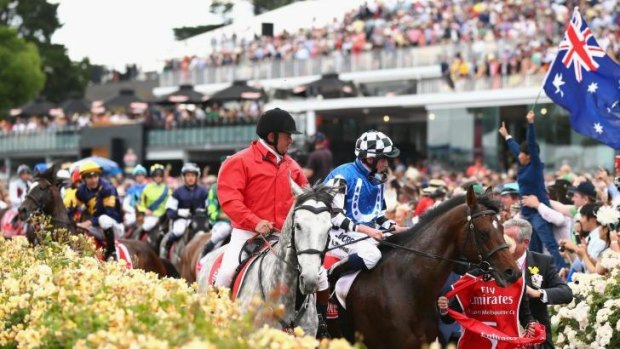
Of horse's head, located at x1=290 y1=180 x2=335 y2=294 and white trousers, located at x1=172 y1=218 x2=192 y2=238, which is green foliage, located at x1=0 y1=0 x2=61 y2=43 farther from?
horse's head, located at x1=290 y1=180 x2=335 y2=294

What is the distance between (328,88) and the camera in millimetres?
34250

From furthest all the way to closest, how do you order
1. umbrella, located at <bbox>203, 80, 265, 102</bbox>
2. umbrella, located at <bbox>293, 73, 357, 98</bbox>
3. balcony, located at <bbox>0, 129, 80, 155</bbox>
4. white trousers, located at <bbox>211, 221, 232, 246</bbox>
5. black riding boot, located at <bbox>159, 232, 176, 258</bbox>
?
1. balcony, located at <bbox>0, 129, 80, 155</bbox>
2. umbrella, located at <bbox>203, 80, 265, 102</bbox>
3. umbrella, located at <bbox>293, 73, 357, 98</bbox>
4. black riding boot, located at <bbox>159, 232, 176, 258</bbox>
5. white trousers, located at <bbox>211, 221, 232, 246</bbox>

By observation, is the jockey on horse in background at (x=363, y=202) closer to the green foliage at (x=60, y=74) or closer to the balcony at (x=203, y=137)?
the balcony at (x=203, y=137)

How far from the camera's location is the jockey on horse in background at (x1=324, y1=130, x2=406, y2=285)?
838 centimetres

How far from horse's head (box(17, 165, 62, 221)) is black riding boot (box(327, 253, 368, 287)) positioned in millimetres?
4760

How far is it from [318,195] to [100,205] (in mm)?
6460

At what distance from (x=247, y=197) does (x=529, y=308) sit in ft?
6.93

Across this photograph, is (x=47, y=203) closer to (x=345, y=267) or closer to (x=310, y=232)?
(x=345, y=267)

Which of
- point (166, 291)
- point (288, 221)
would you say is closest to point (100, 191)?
point (288, 221)

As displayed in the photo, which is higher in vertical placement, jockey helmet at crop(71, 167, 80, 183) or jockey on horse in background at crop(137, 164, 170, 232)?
jockey helmet at crop(71, 167, 80, 183)

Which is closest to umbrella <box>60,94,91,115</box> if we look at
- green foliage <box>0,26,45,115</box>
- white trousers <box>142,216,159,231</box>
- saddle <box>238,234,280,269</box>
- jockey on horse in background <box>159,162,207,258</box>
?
green foliage <box>0,26,45,115</box>

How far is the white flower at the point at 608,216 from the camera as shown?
30.9 feet

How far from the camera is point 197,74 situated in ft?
144

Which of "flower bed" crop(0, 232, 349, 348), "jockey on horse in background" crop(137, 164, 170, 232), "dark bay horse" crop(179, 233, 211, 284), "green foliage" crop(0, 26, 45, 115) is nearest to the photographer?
"flower bed" crop(0, 232, 349, 348)
